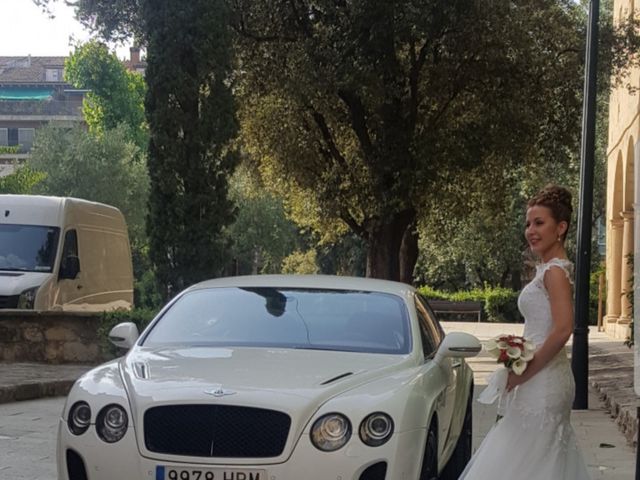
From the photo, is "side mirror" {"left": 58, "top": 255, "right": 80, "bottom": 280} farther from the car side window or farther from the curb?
the car side window

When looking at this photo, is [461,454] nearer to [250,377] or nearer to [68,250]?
[250,377]

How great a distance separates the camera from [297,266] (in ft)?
195

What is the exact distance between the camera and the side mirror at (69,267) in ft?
57.9

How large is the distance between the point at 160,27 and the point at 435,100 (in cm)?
698

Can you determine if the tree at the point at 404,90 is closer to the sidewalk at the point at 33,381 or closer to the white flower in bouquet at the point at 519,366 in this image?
the sidewalk at the point at 33,381

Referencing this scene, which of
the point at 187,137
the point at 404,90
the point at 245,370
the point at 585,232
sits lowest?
the point at 245,370

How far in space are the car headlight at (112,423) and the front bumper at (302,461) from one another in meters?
0.03

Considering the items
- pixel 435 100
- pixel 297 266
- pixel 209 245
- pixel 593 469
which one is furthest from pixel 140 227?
pixel 593 469

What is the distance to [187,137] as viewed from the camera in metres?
17.7

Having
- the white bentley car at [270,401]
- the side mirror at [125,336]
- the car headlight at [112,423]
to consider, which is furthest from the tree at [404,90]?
the car headlight at [112,423]

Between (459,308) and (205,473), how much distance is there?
38.0 metres

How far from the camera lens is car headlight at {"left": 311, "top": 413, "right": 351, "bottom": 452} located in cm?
539

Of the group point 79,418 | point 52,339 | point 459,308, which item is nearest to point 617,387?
point 52,339

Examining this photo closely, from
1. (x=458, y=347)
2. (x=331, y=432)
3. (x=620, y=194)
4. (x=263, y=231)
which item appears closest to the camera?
(x=331, y=432)
